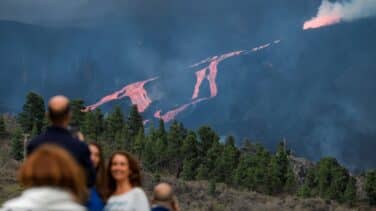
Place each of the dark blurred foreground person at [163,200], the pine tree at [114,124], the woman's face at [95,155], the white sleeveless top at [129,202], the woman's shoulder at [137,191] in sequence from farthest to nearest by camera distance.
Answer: the pine tree at [114,124] < the dark blurred foreground person at [163,200] < the woman's face at [95,155] < the woman's shoulder at [137,191] < the white sleeveless top at [129,202]

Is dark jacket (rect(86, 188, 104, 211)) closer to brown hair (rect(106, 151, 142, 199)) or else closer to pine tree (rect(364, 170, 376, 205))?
brown hair (rect(106, 151, 142, 199))

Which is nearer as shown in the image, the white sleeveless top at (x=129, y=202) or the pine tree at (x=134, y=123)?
the white sleeveless top at (x=129, y=202)

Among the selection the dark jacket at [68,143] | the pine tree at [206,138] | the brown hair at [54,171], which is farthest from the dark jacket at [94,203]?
the pine tree at [206,138]

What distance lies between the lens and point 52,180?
10.5 ft

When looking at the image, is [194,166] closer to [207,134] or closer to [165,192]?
[207,134]

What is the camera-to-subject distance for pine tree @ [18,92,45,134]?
4372 centimetres

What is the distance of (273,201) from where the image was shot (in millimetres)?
30672

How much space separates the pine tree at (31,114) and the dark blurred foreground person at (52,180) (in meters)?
41.0

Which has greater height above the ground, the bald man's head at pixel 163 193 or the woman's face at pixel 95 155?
the woman's face at pixel 95 155

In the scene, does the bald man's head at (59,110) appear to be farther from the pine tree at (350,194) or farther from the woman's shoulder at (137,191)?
the pine tree at (350,194)

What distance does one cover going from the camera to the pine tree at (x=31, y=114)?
4372 cm

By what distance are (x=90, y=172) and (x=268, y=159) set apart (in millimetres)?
36465

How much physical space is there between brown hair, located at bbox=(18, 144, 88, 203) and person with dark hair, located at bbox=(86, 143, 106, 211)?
6.66 feet

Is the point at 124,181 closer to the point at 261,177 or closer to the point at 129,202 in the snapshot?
the point at 129,202
